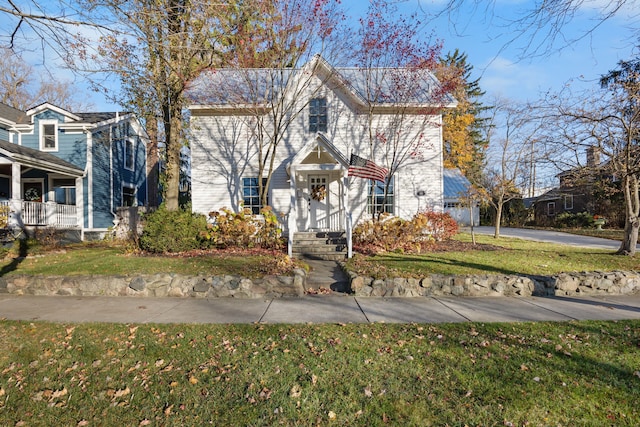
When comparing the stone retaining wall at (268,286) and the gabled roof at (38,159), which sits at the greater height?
the gabled roof at (38,159)

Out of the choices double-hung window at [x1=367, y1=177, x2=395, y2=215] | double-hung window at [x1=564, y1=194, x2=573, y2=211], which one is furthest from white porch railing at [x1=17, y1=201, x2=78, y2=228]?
double-hung window at [x1=564, y1=194, x2=573, y2=211]

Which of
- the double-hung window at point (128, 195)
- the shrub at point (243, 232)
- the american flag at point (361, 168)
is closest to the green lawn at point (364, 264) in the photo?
the shrub at point (243, 232)

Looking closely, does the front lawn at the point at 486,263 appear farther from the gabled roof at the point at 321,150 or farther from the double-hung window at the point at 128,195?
the double-hung window at the point at 128,195

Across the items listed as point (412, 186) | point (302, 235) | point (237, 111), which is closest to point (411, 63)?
point (412, 186)

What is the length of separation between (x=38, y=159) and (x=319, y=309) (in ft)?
49.3

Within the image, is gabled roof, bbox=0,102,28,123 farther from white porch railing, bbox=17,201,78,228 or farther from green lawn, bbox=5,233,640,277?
green lawn, bbox=5,233,640,277

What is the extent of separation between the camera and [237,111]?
12812mm

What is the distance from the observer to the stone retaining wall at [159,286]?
21.9ft

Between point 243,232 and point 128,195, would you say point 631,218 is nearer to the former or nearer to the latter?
point 243,232

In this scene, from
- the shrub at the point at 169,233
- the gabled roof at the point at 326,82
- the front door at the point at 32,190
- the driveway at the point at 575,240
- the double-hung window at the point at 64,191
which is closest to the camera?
the shrub at the point at 169,233

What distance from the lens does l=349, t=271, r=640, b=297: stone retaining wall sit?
6.75m

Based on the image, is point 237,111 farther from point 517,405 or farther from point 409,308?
point 517,405

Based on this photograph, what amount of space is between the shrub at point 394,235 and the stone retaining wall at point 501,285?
9.71ft

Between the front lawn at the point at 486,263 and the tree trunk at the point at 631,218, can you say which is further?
the tree trunk at the point at 631,218
